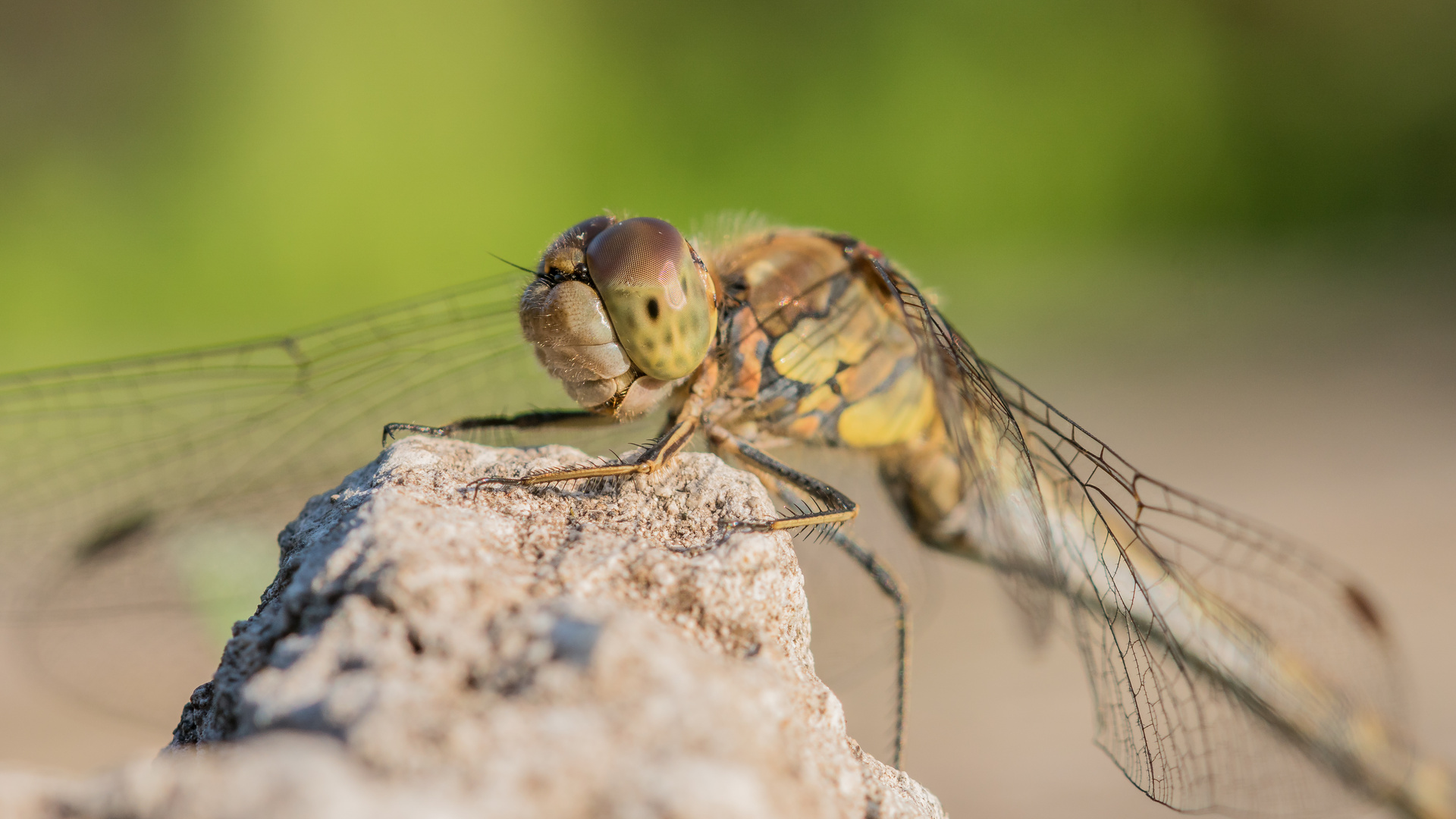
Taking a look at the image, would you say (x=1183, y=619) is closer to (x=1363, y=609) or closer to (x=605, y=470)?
(x=1363, y=609)

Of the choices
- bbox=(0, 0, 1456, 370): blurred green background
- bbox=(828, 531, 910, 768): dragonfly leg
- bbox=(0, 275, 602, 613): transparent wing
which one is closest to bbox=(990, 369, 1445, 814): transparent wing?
bbox=(828, 531, 910, 768): dragonfly leg

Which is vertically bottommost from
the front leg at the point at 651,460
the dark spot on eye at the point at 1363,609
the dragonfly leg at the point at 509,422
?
the dragonfly leg at the point at 509,422

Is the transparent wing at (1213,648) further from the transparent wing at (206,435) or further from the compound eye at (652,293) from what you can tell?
the transparent wing at (206,435)

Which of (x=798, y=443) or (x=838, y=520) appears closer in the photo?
(x=838, y=520)

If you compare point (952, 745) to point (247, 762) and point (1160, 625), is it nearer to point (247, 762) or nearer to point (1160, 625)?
point (1160, 625)

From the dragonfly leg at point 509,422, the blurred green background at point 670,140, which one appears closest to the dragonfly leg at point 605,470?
the dragonfly leg at point 509,422

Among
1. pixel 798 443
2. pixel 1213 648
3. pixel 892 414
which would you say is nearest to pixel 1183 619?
pixel 1213 648

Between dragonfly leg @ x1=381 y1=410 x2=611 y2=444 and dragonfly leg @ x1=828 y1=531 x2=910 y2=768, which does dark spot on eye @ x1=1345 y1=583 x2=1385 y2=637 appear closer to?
dragonfly leg @ x1=828 y1=531 x2=910 y2=768
